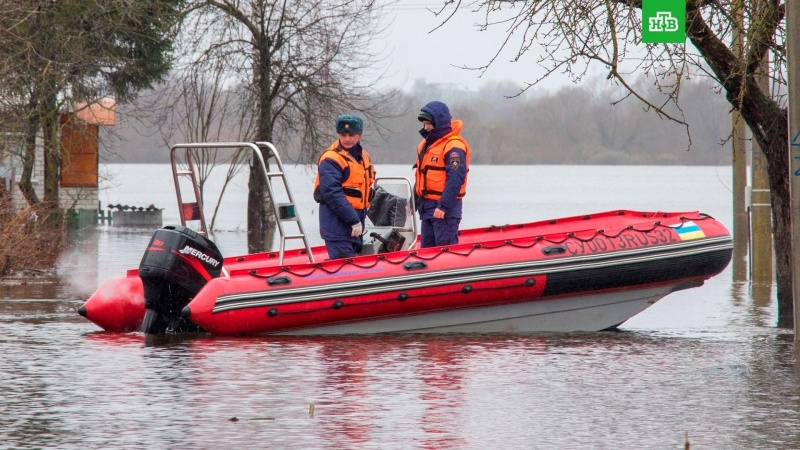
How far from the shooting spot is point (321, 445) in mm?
6633

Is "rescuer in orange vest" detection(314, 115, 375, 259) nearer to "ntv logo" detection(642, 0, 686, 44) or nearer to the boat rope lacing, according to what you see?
the boat rope lacing

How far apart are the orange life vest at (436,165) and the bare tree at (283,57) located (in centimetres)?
1632

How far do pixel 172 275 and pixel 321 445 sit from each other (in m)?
4.24

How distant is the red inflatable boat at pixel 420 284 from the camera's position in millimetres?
10602

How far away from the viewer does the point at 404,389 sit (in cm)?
830

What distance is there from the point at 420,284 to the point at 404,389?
251 cm

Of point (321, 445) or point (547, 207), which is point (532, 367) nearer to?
point (321, 445)

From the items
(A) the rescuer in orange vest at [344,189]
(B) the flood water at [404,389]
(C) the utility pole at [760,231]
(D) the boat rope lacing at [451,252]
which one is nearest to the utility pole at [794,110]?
(B) the flood water at [404,389]

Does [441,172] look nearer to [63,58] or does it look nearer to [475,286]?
[475,286]

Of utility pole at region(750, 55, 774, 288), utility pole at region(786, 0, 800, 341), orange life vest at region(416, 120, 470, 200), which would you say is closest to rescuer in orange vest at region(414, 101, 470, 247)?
orange life vest at region(416, 120, 470, 200)

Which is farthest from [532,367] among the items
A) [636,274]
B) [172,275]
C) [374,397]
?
[172,275]

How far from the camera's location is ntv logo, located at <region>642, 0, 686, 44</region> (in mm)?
10625

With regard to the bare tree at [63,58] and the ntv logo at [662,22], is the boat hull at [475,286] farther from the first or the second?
the bare tree at [63,58]

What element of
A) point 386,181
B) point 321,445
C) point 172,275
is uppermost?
point 386,181
